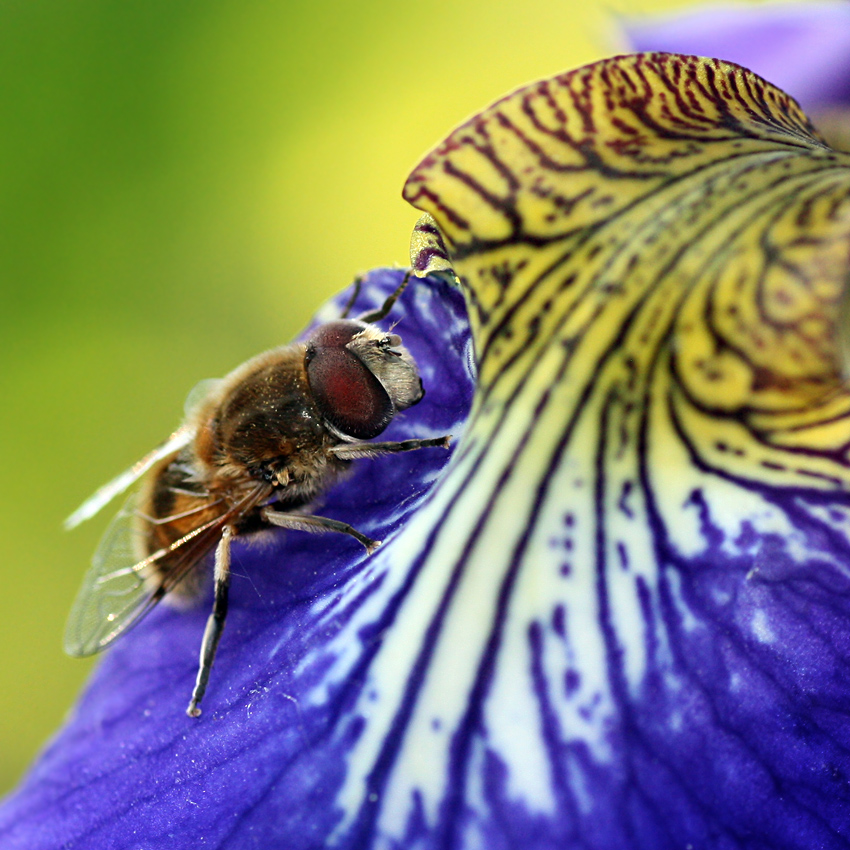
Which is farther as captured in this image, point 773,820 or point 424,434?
point 424,434

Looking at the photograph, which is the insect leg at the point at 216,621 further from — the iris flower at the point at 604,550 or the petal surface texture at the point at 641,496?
the petal surface texture at the point at 641,496

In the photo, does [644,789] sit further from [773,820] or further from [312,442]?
[312,442]

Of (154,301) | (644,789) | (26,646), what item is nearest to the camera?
(644,789)

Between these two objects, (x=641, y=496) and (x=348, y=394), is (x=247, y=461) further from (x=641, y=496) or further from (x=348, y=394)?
(x=641, y=496)

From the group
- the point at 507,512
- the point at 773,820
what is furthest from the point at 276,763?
the point at 773,820

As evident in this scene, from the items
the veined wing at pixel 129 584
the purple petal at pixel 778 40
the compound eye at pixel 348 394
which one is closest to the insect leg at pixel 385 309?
the compound eye at pixel 348 394

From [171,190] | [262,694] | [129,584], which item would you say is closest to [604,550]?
[262,694]

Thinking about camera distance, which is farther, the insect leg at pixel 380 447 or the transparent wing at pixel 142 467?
the transparent wing at pixel 142 467
